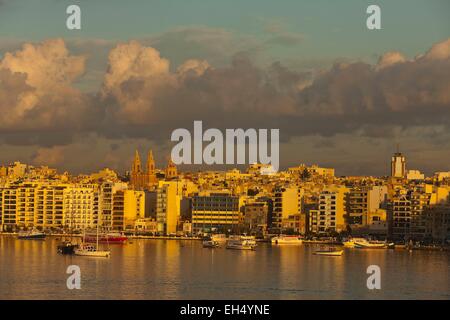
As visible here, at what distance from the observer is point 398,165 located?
83.4 meters

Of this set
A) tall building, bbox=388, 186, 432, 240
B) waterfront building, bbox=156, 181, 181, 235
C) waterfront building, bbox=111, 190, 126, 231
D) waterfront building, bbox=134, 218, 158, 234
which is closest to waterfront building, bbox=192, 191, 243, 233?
waterfront building, bbox=156, 181, 181, 235

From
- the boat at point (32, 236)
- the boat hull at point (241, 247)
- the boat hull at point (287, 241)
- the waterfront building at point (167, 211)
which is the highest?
the waterfront building at point (167, 211)

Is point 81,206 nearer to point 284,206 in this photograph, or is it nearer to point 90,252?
point 284,206

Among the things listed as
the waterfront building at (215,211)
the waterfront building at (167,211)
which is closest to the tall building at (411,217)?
the waterfront building at (215,211)

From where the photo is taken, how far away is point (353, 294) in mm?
29375

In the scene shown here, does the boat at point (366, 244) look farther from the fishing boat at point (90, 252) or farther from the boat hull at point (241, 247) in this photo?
the fishing boat at point (90, 252)

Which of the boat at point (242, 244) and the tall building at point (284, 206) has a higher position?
the tall building at point (284, 206)

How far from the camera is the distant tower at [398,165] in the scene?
8269cm

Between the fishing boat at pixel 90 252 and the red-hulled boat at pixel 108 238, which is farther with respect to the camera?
the red-hulled boat at pixel 108 238

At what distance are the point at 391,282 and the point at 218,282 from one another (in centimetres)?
469

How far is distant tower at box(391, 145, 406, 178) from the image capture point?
82.7 meters

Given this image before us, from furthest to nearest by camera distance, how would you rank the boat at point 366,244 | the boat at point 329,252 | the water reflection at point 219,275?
the boat at point 366,244, the boat at point 329,252, the water reflection at point 219,275

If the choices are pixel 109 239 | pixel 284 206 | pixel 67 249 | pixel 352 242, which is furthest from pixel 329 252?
pixel 284 206
